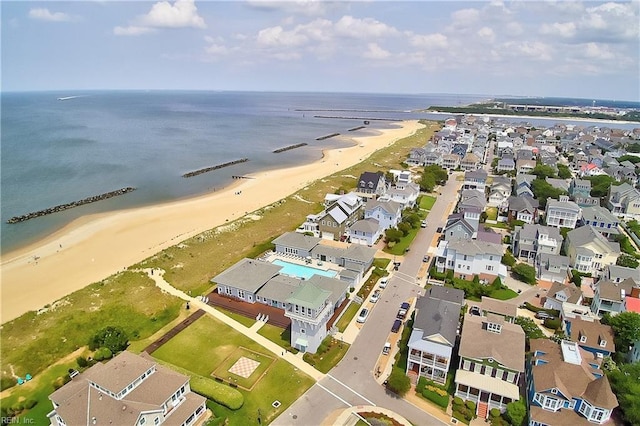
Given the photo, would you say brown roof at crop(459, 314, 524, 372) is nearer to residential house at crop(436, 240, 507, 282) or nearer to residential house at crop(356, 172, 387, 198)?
residential house at crop(436, 240, 507, 282)

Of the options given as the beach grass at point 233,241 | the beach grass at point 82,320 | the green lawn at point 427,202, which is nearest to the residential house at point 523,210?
the green lawn at point 427,202

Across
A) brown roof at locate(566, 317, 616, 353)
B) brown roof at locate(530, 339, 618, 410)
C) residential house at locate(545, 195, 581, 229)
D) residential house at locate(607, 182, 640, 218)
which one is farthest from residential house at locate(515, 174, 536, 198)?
brown roof at locate(530, 339, 618, 410)

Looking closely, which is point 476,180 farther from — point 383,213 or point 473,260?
point 473,260

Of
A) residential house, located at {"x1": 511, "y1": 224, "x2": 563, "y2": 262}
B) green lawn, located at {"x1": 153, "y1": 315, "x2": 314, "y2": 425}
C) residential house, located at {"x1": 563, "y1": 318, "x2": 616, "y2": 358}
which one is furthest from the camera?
residential house, located at {"x1": 511, "y1": 224, "x2": 563, "y2": 262}

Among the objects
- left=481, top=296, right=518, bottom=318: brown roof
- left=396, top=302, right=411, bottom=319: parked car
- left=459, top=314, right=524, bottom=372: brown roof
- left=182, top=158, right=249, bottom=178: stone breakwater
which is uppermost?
left=182, top=158, right=249, bottom=178: stone breakwater

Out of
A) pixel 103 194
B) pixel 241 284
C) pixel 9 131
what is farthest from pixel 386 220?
pixel 9 131

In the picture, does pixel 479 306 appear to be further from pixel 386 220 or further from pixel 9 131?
pixel 9 131

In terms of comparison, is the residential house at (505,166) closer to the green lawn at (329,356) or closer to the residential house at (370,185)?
the residential house at (370,185)
